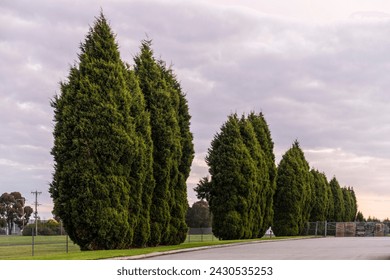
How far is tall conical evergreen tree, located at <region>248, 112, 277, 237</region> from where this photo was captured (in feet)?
163

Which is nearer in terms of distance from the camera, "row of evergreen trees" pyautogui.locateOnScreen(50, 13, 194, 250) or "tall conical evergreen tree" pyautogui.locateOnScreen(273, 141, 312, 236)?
"row of evergreen trees" pyautogui.locateOnScreen(50, 13, 194, 250)

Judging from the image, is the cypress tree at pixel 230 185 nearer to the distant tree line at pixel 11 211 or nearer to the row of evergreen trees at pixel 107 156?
the row of evergreen trees at pixel 107 156

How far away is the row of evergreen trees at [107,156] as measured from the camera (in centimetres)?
2655

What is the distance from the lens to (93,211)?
26344mm

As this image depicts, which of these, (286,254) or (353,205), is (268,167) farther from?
(353,205)

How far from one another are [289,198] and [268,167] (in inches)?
225

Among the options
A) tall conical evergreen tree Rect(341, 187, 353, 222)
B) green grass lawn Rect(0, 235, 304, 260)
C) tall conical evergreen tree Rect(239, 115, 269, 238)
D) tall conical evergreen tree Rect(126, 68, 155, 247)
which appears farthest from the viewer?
tall conical evergreen tree Rect(341, 187, 353, 222)

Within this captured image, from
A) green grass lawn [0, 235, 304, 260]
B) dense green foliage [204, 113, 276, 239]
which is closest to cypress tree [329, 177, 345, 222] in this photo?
dense green foliage [204, 113, 276, 239]

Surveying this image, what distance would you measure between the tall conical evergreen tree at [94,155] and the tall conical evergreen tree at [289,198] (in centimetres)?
2923

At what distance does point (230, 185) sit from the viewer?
44.8 m

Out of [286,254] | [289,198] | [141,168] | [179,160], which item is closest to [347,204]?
[289,198]

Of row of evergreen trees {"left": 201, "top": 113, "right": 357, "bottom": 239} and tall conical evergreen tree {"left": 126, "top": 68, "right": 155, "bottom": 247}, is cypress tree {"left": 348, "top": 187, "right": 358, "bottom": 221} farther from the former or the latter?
tall conical evergreen tree {"left": 126, "top": 68, "right": 155, "bottom": 247}

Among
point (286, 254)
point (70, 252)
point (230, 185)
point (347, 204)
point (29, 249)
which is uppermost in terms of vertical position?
point (230, 185)
